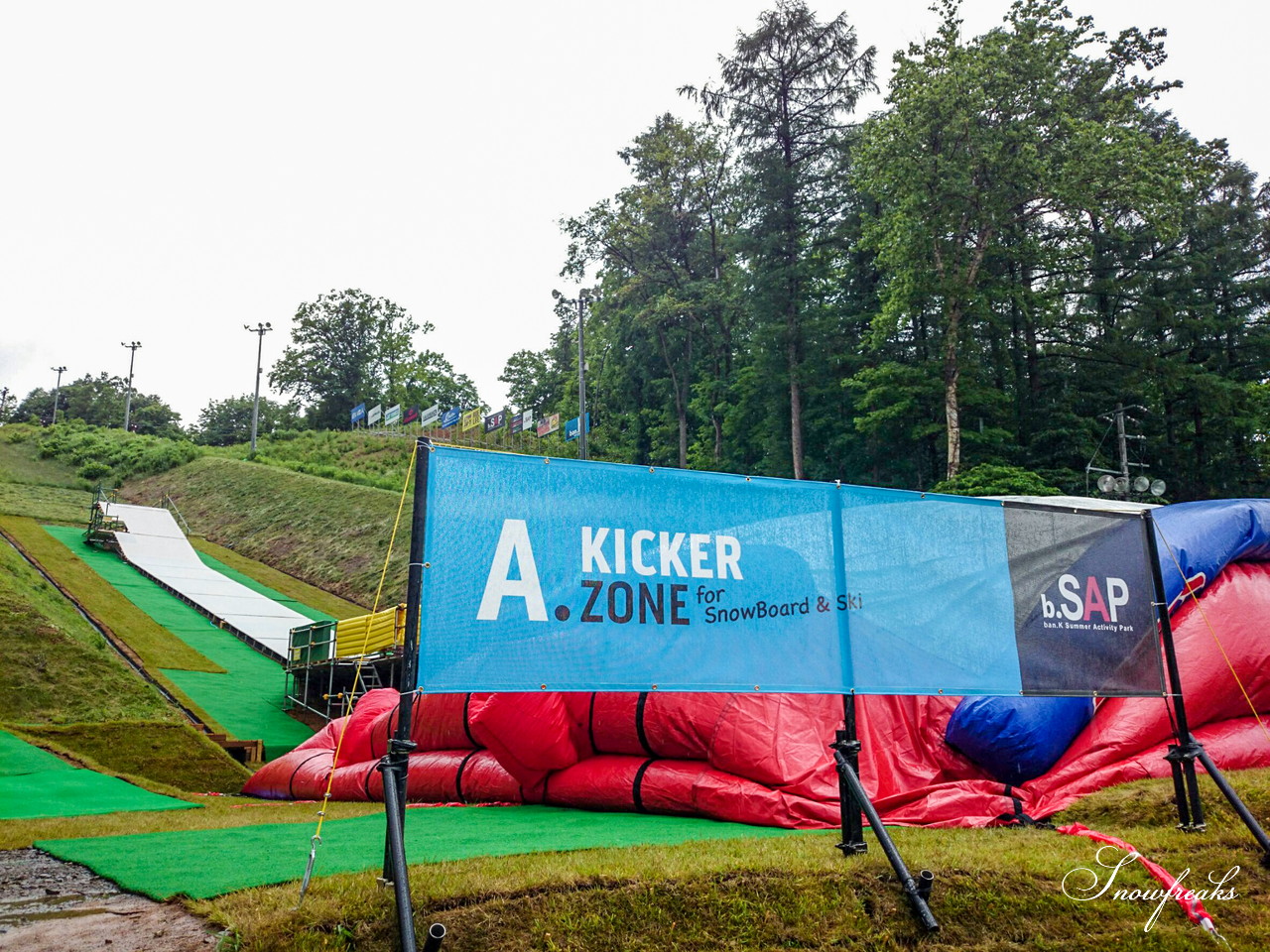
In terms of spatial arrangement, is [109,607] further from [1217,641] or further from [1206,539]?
[1217,641]

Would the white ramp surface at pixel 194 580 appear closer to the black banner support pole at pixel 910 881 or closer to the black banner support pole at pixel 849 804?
the black banner support pole at pixel 849 804

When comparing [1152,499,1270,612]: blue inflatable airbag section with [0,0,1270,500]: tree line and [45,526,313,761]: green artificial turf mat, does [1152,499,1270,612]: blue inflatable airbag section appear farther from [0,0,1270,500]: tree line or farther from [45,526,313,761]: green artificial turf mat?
[0,0,1270,500]: tree line

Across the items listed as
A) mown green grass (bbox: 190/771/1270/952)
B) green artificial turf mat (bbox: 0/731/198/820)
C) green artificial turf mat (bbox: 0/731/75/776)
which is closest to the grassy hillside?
green artificial turf mat (bbox: 0/731/75/776)

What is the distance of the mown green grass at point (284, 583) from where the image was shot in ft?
92.9

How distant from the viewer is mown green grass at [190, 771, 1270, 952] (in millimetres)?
3584

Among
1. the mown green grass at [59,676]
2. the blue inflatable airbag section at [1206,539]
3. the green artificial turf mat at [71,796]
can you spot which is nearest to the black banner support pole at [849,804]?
the blue inflatable airbag section at [1206,539]

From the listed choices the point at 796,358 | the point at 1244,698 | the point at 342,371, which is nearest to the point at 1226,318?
the point at 796,358

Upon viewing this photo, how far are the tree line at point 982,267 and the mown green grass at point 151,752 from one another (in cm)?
2226

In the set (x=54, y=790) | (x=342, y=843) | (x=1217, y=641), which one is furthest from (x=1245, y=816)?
(x=54, y=790)

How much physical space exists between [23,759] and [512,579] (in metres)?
10.2

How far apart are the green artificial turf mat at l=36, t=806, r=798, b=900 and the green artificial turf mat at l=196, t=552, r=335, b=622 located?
64.8 ft

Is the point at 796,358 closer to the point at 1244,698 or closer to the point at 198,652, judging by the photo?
the point at 198,652

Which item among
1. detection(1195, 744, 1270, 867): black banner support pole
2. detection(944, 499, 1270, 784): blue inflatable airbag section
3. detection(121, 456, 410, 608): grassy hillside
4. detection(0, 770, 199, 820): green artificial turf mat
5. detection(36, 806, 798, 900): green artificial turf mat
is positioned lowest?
detection(0, 770, 199, 820): green artificial turf mat

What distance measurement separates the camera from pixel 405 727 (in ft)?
13.3
